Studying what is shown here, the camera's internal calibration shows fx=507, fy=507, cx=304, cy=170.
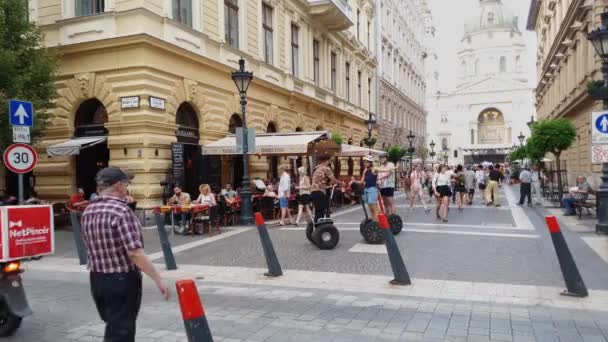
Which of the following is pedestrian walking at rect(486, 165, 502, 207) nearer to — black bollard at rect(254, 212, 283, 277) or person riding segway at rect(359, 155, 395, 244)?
person riding segway at rect(359, 155, 395, 244)

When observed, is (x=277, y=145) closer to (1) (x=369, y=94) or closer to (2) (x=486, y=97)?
(1) (x=369, y=94)

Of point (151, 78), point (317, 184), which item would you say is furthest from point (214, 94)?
point (317, 184)

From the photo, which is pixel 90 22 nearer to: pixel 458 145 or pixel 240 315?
pixel 240 315

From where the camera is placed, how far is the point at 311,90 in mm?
26688

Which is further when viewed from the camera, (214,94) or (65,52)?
(214,94)

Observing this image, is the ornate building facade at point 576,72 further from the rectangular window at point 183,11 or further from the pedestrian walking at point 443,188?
the rectangular window at point 183,11

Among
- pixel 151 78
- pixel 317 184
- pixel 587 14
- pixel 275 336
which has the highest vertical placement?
pixel 587 14

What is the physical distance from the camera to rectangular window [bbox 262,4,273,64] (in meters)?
22.3

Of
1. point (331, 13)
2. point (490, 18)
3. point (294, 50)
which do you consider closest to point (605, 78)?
point (294, 50)

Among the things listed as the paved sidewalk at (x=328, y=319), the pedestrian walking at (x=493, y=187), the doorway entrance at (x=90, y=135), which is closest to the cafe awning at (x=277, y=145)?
the doorway entrance at (x=90, y=135)

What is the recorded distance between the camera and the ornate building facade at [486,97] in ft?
344

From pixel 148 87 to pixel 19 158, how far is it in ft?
20.3

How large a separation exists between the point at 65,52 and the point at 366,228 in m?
11.2

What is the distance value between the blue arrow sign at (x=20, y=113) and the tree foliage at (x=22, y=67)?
3.78 meters
